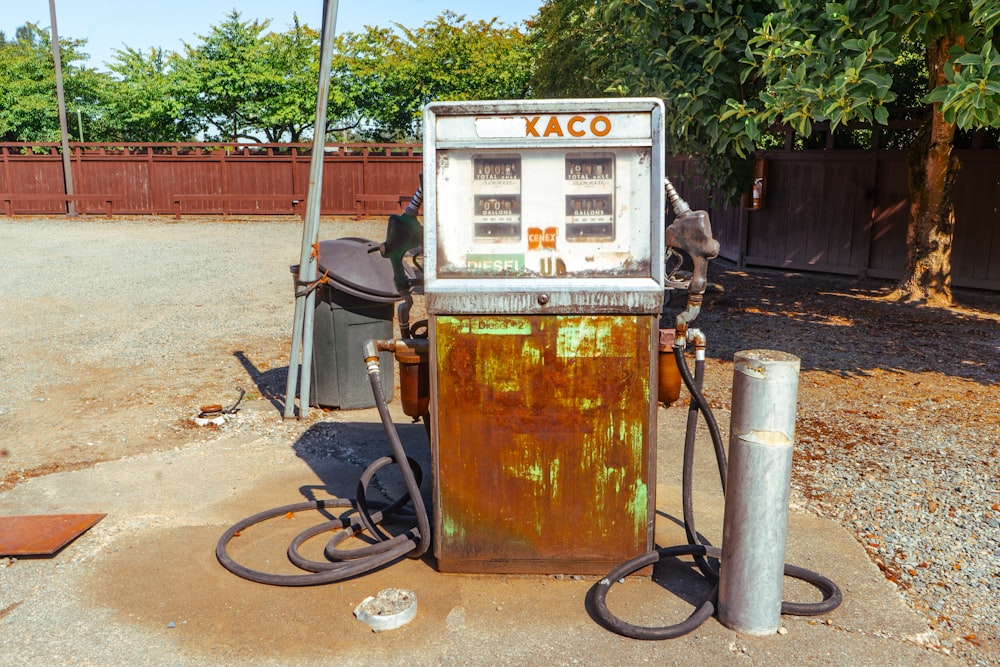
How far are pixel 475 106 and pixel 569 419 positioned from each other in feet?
4.27

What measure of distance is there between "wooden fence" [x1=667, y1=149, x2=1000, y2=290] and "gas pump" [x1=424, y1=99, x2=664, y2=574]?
790 cm

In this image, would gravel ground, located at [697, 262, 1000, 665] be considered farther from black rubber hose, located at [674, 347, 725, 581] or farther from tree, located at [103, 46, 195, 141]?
tree, located at [103, 46, 195, 141]

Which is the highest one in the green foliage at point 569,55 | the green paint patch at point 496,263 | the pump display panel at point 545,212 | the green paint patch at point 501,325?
the green foliage at point 569,55

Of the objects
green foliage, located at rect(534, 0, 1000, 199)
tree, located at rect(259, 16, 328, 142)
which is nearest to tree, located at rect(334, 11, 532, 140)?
tree, located at rect(259, 16, 328, 142)

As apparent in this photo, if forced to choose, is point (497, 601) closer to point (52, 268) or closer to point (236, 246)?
point (52, 268)

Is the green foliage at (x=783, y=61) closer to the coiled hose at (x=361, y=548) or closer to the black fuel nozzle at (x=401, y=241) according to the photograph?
the black fuel nozzle at (x=401, y=241)

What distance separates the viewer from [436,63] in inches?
1218

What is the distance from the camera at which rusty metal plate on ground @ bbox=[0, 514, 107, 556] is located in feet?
13.2

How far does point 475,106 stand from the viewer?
347 centimetres

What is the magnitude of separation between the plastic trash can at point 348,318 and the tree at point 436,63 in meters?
25.4

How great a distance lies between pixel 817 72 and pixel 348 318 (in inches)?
164

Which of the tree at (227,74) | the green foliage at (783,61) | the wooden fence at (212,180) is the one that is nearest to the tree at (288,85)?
the tree at (227,74)

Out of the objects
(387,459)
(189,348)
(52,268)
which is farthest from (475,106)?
(52,268)

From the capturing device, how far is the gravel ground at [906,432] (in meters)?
3.84
